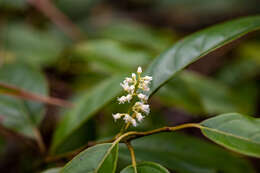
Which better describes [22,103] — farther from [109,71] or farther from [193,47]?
[193,47]

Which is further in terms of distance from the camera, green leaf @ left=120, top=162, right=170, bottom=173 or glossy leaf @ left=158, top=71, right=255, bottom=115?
glossy leaf @ left=158, top=71, right=255, bottom=115

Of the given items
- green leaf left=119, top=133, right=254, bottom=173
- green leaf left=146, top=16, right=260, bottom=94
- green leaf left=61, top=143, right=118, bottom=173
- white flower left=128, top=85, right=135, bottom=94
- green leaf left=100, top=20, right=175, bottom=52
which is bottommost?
green leaf left=119, top=133, right=254, bottom=173

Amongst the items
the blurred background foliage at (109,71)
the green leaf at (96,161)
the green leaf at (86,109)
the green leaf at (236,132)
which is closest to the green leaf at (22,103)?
the blurred background foliage at (109,71)

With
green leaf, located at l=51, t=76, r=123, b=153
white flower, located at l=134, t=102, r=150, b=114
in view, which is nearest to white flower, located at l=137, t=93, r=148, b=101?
white flower, located at l=134, t=102, r=150, b=114

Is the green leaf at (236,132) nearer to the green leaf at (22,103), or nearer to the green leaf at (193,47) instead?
the green leaf at (193,47)

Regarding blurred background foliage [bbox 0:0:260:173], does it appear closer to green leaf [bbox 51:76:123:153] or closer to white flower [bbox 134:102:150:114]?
green leaf [bbox 51:76:123:153]

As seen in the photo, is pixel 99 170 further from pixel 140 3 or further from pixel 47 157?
pixel 140 3

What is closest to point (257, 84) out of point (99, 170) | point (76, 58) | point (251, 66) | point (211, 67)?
point (251, 66)
